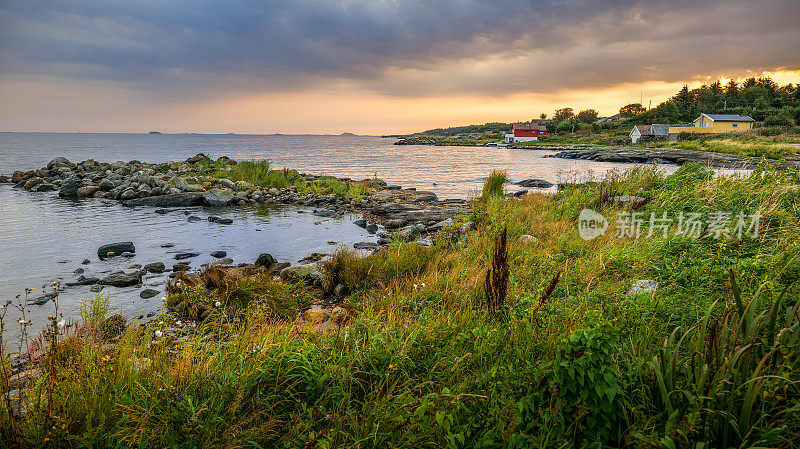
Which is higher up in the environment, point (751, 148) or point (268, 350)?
point (751, 148)

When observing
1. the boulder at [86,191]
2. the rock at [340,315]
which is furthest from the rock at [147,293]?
the boulder at [86,191]

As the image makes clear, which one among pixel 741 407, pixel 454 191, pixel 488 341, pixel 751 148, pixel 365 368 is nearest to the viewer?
pixel 741 407

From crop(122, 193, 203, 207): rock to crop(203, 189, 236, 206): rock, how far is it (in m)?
0.32

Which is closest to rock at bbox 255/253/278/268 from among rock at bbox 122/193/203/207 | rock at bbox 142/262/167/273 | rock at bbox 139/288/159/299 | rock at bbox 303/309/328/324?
rock at bbox 142/262/167/273

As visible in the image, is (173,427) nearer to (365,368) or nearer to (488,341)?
(365,368)

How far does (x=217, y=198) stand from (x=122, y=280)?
10033 mm

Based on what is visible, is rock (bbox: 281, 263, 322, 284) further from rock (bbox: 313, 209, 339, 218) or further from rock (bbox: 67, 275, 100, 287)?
rock (bbox: 313, 209, 339, 218)

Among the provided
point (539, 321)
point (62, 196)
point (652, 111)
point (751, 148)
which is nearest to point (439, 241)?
point (539, 321)

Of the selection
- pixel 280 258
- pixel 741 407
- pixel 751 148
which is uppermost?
pixel 751 148

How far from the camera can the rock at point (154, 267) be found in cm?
798

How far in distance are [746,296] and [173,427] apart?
508 centimetres

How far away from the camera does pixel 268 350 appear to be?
3291 mm

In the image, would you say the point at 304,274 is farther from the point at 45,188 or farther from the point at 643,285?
the point at 45,188

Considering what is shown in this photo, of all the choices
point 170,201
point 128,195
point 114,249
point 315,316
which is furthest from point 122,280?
point 128,195
